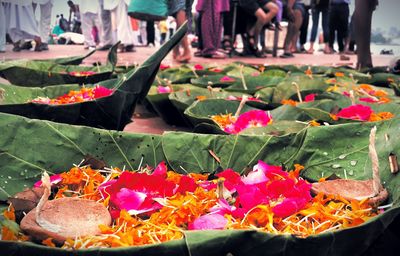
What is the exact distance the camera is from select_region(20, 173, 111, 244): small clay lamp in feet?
→ 3.09

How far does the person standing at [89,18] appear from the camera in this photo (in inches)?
345

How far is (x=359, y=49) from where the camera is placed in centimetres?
520

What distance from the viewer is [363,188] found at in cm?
119

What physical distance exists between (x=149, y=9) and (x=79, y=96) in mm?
4623

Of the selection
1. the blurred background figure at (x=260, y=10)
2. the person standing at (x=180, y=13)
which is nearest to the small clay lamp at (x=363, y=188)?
the person standing at (x=180, y=13)

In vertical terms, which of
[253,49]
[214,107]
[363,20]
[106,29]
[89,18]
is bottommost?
[253,49]

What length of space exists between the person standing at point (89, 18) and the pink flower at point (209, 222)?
25.8ft

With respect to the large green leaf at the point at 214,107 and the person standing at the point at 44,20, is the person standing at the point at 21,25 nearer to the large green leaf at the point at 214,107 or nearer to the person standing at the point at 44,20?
the person standing at the point at 44,20

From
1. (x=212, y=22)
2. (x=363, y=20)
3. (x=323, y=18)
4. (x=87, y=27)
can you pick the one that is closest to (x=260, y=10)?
(x=212, y=22)

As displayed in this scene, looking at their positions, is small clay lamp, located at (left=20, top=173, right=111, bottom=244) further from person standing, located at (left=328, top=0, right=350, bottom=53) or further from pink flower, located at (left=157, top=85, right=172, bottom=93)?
person standing, located at (left=328, top=0, right=350, bottom=53)

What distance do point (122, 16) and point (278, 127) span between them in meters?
8.33

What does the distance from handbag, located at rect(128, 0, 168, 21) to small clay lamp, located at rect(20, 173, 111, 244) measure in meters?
5.81

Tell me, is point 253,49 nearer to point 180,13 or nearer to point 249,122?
point 180,13

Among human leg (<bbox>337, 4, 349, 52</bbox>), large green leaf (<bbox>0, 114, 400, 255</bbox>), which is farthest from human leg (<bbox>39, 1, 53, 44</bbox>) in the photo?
large green leaf (<bbox>0, 114, 400, 255</bbox>)
